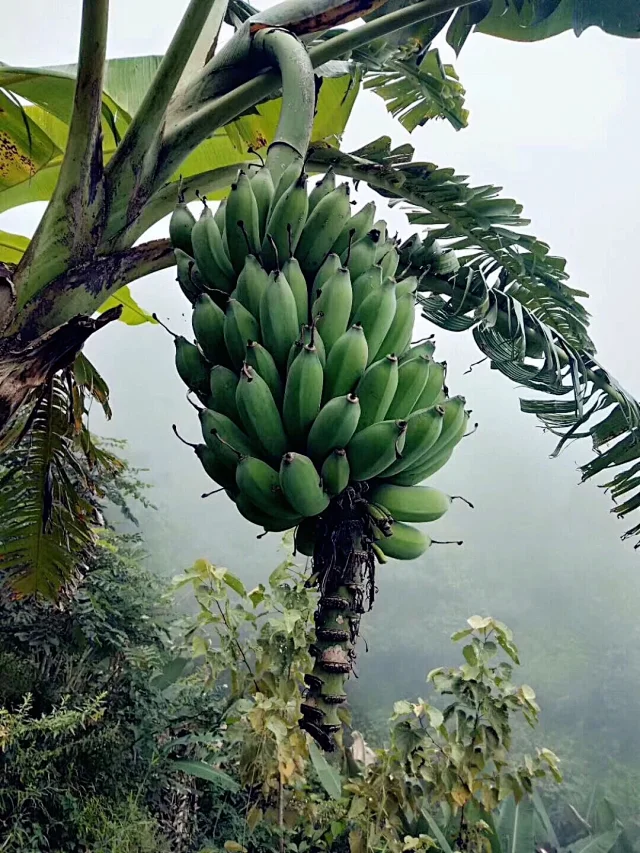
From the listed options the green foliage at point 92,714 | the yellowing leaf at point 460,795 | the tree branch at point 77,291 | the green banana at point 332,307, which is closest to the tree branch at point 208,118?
the tree branch at point 77,291

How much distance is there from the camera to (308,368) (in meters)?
0.47

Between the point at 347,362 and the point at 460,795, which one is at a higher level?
the point at 347,362

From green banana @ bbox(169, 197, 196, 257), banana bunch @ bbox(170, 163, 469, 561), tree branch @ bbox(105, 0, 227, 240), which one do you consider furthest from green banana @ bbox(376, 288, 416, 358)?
tree branch @ bbox(105, 0, 227, 240)

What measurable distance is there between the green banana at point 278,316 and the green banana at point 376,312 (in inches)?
2.6

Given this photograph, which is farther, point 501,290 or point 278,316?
point 501,290

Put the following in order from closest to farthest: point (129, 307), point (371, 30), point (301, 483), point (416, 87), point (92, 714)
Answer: point (301, 483), point (371, 30), point (416, 87), point (129, 307), point (92, 714)

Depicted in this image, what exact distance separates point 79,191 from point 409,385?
1.43 feet

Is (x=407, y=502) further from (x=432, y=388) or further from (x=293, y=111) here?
(x=293, y=111)

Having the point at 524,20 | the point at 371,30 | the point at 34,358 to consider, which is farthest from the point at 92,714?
the point at 524,20

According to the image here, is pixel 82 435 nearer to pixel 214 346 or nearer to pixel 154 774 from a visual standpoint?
pixel 214 346

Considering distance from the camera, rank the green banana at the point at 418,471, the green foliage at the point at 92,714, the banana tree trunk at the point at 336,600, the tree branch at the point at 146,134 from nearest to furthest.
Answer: the banana tree trunk at the point at 336,600 < the green banana at the point at 418,471 < the tree branch at the point at 146,134 < the green foliage at the point at 92,714

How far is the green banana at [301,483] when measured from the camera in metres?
0.44

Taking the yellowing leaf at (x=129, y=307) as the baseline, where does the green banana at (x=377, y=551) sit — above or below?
below

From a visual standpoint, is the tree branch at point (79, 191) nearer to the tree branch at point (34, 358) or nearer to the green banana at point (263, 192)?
the tree branch at point (34, 358)
